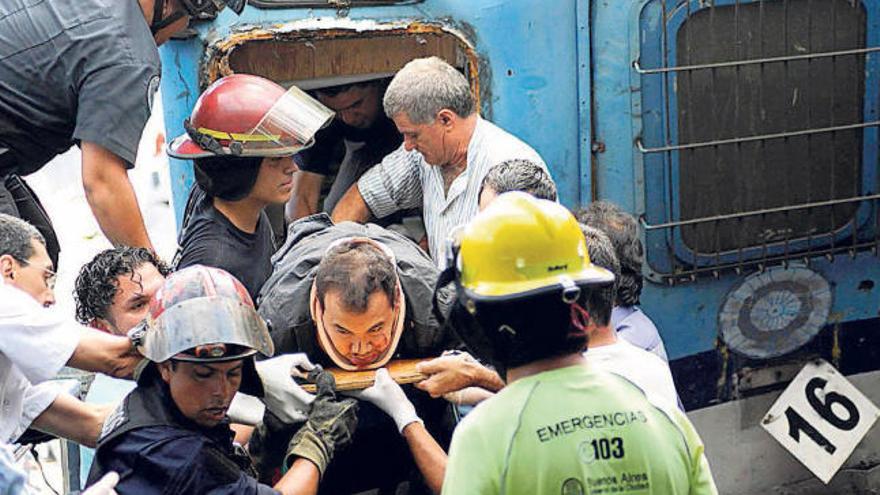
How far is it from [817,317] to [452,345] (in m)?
1.83

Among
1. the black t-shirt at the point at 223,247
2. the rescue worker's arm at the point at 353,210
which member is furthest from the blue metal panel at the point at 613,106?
the black t-shirt at the point at 223,247

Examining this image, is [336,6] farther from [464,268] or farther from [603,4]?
[464,268]

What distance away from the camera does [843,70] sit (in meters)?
4.66

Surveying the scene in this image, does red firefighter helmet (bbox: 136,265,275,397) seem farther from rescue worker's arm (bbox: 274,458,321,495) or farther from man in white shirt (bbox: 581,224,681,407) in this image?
man in white shirt (bbox: 581,224,681,407)

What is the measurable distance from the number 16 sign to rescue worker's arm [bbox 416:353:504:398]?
6.18 feet

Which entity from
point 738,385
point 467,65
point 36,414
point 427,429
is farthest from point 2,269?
point 738,385

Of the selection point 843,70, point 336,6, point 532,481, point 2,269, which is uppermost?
point 336,6

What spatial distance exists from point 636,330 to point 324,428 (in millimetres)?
921

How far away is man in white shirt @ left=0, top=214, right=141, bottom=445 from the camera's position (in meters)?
3.11

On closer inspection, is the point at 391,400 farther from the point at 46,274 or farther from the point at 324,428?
the point at 46,274

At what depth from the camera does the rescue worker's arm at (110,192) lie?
12.9ft

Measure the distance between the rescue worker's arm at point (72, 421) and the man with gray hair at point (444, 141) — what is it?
1.26m

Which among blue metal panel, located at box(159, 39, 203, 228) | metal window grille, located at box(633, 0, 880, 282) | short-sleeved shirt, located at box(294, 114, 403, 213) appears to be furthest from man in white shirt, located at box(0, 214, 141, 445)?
metal window grille, located at box(633, 0, 880, 282)

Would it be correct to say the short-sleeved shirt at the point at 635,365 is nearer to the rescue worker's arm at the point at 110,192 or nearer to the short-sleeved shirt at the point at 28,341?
the short-sleeved shirt at the point at 28,341
